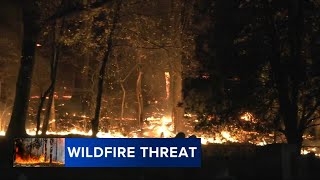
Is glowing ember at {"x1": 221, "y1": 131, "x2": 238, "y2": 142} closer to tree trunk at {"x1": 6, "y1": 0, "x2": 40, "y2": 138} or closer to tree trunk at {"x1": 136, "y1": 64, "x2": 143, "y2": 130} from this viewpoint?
tree trunk at {"x1": 6, "y1": 0, "x2": 40, "y2": 138}

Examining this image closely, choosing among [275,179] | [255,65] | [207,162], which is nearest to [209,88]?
[255,65]

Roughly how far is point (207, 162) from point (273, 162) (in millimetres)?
1697

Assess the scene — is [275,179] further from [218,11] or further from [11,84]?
[11,84]

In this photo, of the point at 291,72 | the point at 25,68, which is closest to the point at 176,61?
the point at 25,68

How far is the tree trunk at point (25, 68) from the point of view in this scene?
17.3 meters

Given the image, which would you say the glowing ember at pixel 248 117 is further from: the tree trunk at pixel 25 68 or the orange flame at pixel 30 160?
the tree trunk at pixel 25 68

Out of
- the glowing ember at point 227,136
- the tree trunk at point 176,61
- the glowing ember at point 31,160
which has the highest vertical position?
→ the tree trunk at point 176,61

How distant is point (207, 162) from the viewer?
14078 millimetres

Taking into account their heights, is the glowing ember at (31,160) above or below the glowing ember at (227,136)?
below

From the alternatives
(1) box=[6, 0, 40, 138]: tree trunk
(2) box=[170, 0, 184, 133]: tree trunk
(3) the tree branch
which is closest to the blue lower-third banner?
(1) box=[6, 0, 40, 138]: tree trunk

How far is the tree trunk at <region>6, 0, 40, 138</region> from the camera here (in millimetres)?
17266

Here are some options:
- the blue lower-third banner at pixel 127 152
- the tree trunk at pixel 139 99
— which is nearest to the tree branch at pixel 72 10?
the tree trunk at pixel 139 99

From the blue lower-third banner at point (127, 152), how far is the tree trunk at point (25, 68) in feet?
16.9

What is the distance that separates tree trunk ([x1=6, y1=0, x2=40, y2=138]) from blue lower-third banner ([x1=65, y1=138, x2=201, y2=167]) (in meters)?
5.15
